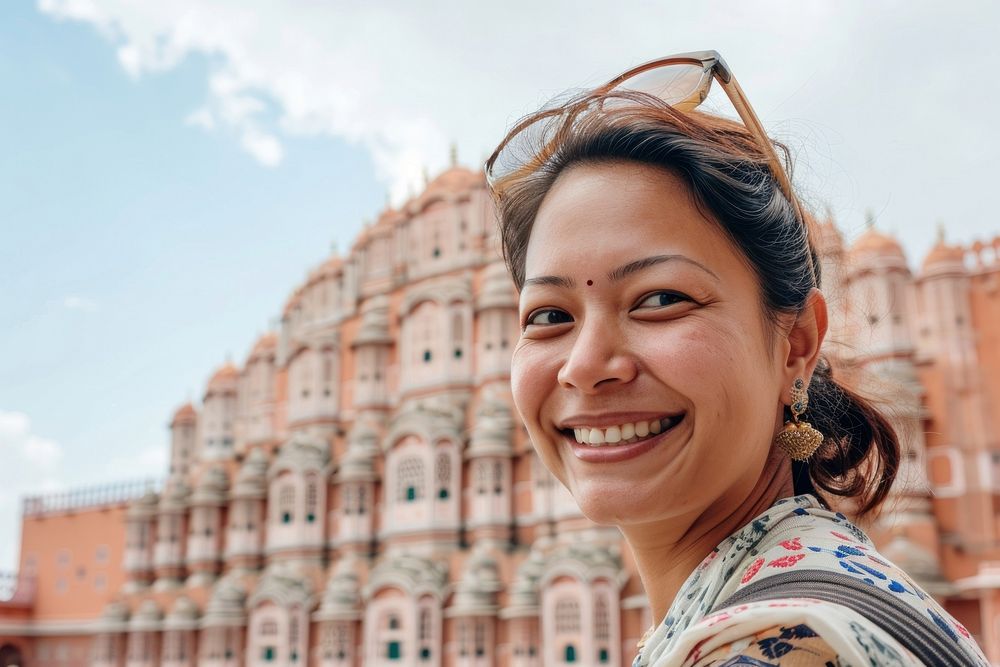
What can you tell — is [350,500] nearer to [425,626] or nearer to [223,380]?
[425,626]

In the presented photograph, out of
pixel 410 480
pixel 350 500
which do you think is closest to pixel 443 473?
pixel 410 480

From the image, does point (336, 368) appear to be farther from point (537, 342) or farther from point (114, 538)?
point (537, 342)

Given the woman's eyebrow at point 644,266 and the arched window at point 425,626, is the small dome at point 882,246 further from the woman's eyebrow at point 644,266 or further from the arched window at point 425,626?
the woman's eyebrow at point 644,266

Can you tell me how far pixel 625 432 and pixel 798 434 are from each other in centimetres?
28

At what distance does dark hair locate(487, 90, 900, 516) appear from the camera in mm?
1250

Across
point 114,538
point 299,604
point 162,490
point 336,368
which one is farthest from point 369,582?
point 114,538

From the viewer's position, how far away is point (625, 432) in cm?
121

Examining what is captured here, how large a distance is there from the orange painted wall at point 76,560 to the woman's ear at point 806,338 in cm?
2735

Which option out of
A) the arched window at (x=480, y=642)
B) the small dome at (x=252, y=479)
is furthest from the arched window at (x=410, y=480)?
the small dome at (x=252, y=479)

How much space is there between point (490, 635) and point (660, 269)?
17244 mm

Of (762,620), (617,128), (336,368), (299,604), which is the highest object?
(336,368)

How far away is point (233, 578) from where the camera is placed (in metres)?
22.0

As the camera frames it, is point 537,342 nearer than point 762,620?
No

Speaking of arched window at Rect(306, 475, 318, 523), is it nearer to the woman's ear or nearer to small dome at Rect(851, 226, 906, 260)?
small dome at Rect(851, 226, 906, 260)
